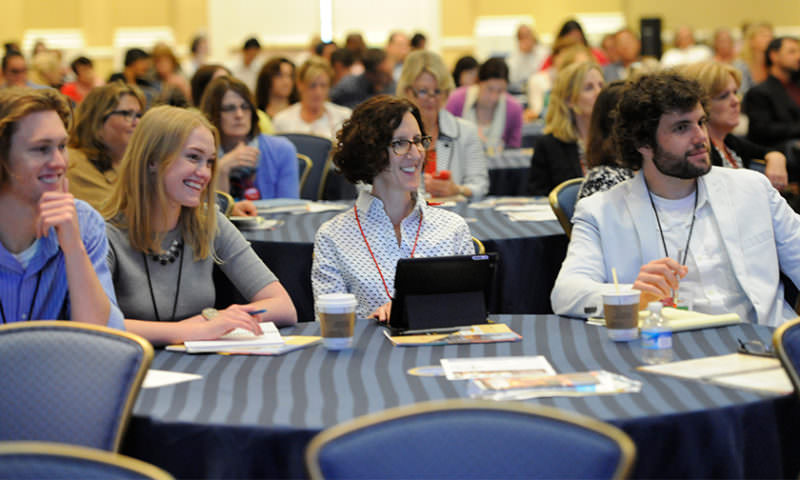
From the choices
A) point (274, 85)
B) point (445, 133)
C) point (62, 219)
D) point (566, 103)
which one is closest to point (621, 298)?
point (62, 219)

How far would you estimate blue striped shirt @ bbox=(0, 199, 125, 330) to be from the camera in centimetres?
272

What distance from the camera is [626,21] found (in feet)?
52.6

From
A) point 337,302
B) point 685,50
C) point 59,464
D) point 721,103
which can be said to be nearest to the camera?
point 59,464

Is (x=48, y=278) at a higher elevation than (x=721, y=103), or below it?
below

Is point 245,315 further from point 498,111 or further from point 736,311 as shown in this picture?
point 498,111

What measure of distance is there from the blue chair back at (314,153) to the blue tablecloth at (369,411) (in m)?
3.80

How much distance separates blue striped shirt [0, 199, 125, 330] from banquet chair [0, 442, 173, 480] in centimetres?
128

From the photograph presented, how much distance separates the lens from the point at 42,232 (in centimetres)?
269

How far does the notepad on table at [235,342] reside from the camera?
8.59 ft

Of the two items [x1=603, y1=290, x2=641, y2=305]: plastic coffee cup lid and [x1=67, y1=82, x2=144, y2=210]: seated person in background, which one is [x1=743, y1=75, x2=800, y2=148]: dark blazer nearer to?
[x1=67, y1=82, x2=144, y2=210]: seated person in background

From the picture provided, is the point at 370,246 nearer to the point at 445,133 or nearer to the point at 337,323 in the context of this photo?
the point at 337,323

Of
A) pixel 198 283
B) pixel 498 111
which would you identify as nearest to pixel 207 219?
pixel 198 283

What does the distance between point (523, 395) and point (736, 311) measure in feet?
4.12

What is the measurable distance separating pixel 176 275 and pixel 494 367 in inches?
47.2
